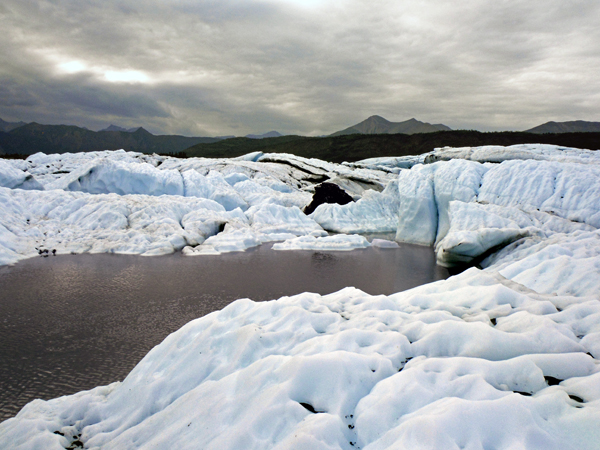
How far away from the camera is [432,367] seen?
375 cm

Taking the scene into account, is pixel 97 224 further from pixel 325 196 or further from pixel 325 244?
pixel 325 196

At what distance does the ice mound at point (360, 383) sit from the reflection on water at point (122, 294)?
71.6 inches

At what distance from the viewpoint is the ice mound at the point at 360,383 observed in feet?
9.54

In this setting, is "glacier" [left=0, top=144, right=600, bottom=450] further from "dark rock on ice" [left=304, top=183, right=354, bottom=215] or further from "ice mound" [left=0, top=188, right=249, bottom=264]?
"dark rock on ice" [left=304, top=183, right=354, bottom=215]

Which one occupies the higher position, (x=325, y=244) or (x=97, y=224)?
(x=97, y=224)

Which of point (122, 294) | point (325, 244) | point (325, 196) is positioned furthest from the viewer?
point (325, 196)

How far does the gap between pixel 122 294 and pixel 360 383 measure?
1016cm

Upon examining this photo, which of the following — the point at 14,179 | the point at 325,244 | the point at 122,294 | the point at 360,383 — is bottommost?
the point at 325,244

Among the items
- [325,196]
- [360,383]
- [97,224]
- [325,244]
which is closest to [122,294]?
[97,224]

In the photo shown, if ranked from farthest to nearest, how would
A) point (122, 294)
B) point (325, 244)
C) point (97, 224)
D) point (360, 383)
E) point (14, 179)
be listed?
point (14, 179)
point (325, 244)
point (97, 224)
point (122, 294)
point (360, 383)

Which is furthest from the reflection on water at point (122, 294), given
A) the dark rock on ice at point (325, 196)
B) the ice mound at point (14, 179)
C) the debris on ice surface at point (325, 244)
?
the ice mound at point (14, 179)

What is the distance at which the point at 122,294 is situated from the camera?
11.5m

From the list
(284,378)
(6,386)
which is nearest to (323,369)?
(284,378)

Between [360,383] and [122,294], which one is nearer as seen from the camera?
[360,383]
